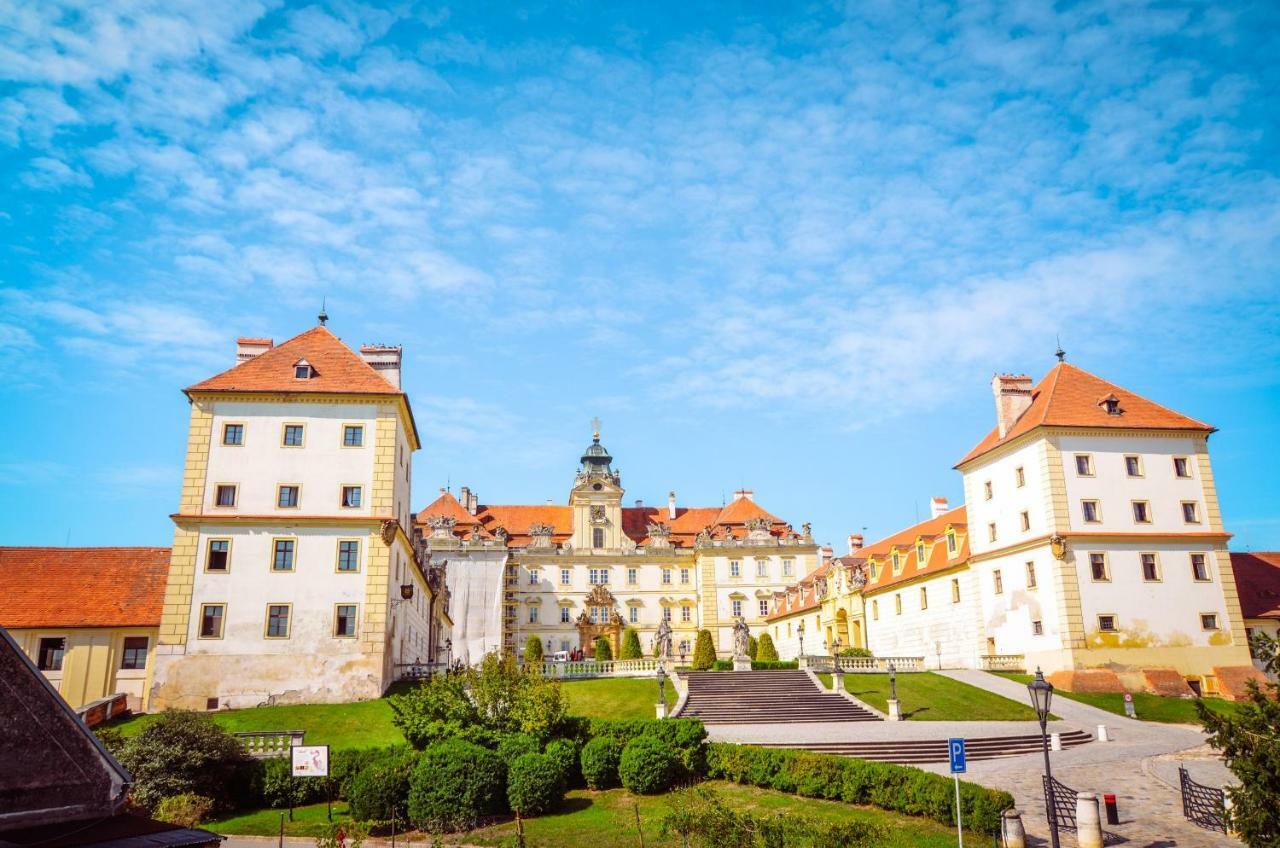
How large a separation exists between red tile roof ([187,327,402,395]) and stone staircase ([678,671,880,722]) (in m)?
17.7

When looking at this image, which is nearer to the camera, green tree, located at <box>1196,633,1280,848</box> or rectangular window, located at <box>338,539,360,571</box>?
green tree, located at <box>1196,633,1280,848</box>

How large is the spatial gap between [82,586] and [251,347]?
1209cm

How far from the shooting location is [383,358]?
41.2 meters

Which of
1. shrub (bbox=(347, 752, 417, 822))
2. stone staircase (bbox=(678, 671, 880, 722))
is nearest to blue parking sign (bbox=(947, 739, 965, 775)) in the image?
shrub (bbox=(347, 752, 417, 822))

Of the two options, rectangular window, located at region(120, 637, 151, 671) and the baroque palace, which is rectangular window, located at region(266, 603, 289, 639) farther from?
rectangular window, located at region(120, 637, 151, 671)

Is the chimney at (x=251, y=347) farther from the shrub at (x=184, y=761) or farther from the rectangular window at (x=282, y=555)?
the shrub at (x=184, y=761)

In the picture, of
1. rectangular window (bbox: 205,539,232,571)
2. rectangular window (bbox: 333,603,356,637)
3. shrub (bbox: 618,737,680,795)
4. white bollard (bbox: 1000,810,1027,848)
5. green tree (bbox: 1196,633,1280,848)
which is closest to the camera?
green tree (bbox: 1196,633,1280,848)

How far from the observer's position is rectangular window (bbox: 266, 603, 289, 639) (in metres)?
34.7

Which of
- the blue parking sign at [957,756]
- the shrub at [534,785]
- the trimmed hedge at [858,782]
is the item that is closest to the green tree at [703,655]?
the trimmed hedge at [858,782]

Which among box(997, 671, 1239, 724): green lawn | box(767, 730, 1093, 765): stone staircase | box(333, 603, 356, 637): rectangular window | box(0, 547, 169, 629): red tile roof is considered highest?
box(0, 547, 169, 629): red tile roof

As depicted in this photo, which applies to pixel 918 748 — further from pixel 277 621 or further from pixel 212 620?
pixel 212 620

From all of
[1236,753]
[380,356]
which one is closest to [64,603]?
[380,356]

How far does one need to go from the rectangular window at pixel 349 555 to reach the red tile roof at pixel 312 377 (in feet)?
20.6

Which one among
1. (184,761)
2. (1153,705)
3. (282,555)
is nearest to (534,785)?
(184,761)
